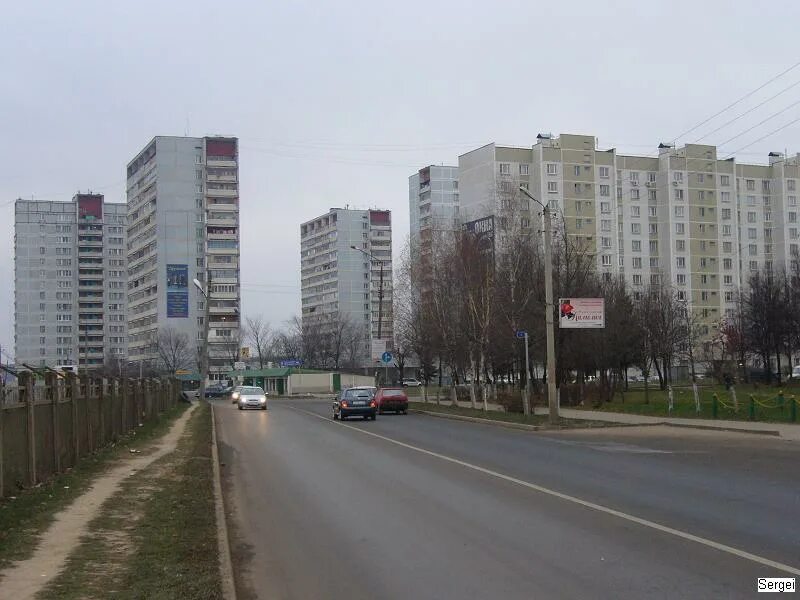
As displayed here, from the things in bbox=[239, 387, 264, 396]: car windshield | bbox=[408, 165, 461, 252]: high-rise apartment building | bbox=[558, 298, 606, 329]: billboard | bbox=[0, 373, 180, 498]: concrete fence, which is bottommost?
bbox=[239, 387, 264, 396]: car windshield

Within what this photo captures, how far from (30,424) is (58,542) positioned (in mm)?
3835

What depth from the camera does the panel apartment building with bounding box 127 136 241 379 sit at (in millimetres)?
122750

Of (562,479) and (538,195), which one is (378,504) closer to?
(562,479)

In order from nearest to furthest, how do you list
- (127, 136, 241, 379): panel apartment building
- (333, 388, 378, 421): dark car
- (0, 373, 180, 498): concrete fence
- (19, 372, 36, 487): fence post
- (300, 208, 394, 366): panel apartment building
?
1. (0, 373, 180, 498): concrete fence
2. (19, 372, 36, 487): fence post
3. (333, 388, 378, 421): dark car
4. (127, 136, 241, 379): panel apartment building
5. (300, 208, 394, 366): panel apartment building

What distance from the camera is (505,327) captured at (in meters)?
42.8

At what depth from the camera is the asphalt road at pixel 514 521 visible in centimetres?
726

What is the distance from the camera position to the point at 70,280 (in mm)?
151125

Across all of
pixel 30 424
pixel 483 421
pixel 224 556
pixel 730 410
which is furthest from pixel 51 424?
pixel 730 410

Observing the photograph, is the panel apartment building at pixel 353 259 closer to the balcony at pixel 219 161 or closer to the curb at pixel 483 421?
the balcony at pixel 219 161

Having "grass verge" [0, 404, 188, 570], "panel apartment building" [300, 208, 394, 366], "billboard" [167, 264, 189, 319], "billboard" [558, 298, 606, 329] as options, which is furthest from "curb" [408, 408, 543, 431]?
"panel apartment building" [300, 208, 394, 366]

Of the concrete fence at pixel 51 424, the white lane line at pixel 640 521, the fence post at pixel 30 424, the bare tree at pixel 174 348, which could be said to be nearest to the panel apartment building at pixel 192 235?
the bare tree at pixel 174 348

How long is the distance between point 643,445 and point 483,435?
19.6ft

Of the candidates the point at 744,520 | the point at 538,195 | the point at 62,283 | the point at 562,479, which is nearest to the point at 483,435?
the point at 562,479

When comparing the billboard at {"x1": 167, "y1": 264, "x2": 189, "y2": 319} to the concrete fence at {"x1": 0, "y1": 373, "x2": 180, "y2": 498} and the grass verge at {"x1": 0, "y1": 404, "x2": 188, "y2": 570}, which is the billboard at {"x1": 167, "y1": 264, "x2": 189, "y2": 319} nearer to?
the concrete fence at {"x1": 0, "y1": 373, "x2": 180, "y2": 498}
